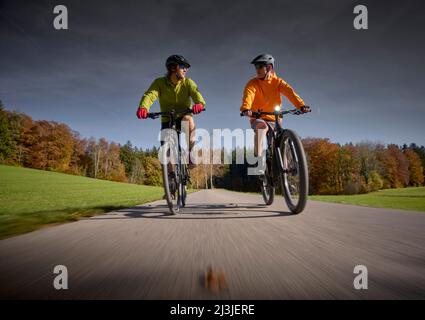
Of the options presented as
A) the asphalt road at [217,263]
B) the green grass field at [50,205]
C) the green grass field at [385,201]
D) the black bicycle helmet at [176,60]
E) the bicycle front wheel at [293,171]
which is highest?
the black bicycle helmet at [176,60]

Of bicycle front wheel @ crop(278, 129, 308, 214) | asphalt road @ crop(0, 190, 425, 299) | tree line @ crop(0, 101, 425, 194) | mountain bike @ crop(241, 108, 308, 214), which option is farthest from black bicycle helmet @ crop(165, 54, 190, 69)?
tree line @ crop(0, 101, 425, 194)

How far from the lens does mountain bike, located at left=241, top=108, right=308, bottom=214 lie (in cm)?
424

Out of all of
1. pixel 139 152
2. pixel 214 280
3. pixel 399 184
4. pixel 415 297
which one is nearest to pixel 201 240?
pixel 214 280

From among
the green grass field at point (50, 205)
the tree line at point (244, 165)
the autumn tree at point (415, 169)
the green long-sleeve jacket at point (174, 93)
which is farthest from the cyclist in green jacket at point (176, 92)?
the autumn tree at point (415, 169)

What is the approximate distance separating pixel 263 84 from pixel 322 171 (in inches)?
2962

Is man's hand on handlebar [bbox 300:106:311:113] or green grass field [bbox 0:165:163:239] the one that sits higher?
man's hand on handlebar [bbox 300:106:311:113]

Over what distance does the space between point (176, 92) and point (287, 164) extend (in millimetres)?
2814

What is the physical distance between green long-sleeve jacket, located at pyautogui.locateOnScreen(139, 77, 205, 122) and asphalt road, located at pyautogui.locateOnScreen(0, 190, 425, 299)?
334 centimetres

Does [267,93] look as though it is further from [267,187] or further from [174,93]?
[267,187]

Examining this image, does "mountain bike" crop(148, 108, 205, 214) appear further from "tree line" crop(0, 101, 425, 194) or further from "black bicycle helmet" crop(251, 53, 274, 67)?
"tree line" crop(0, 101, 425, 194)

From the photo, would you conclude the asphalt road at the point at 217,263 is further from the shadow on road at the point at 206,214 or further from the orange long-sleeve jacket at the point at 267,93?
the orange long-sleeve jacket at the point at 267,93

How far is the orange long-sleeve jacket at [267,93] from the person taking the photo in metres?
5.81

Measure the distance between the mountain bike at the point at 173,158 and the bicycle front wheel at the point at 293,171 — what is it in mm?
2080

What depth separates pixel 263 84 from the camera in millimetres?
6105
